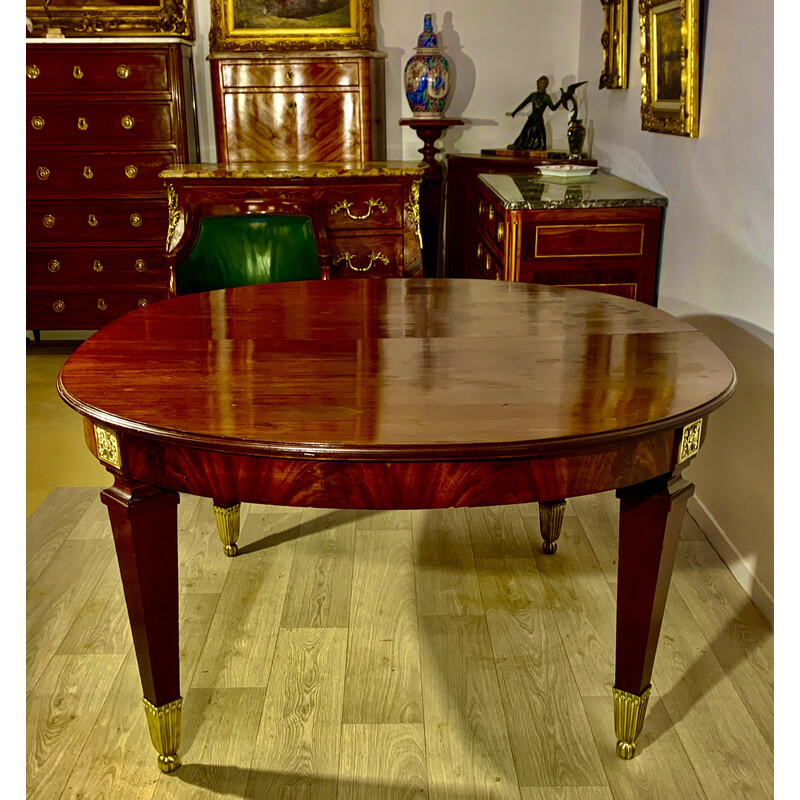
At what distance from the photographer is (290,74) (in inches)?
203

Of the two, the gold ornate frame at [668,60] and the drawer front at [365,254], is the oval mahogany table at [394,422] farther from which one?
the drawer front at [365,254]

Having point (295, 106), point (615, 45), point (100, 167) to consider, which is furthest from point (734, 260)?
point (100, 167)

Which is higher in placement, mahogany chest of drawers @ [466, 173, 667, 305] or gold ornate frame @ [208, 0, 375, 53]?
gold ornate frame @ [208, 0, 375, 53]

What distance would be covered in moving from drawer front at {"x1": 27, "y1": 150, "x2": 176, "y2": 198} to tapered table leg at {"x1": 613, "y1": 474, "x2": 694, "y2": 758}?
414 centimetres

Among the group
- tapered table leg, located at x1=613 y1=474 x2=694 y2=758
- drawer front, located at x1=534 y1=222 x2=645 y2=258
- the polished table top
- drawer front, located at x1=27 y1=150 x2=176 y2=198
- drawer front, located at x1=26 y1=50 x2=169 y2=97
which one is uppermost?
drawer front, located at x1=26 y1=50 x2=169 y2=97

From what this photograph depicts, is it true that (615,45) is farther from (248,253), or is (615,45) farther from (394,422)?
(394,422)

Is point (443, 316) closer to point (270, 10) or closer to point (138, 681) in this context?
point (138, 681)

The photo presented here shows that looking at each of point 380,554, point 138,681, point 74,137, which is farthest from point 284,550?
point 74,137

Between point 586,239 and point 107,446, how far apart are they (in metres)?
2.47

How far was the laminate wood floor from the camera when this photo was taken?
80.4 inches

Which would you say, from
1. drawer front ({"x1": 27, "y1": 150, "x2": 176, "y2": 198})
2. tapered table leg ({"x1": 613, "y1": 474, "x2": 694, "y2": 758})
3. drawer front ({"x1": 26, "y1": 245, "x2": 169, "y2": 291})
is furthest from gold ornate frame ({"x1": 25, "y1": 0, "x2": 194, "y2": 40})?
tapered table leg ({"x1": 613, "y1": 474, "x2": 694, "y2": 758})

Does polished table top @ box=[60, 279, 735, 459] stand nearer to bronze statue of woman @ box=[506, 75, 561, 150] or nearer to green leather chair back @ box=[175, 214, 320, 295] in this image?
green leather chair back @ box=[175, 214, 320, 295]

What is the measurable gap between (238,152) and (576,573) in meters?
3.50

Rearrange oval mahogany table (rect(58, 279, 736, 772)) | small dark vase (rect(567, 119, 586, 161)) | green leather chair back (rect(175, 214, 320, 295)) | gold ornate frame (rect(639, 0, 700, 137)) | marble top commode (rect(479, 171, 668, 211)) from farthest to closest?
small dark vase (rect(567, 119, 586, 161)), marble top commode (rect(479, 171, 668, 211)), green leather chair back (rect(175, 214, 320, 295)), gold ornate frame (rect(639, 0, 700, 137)), oval mahogany table (rect(58, 279, 736, 772))
